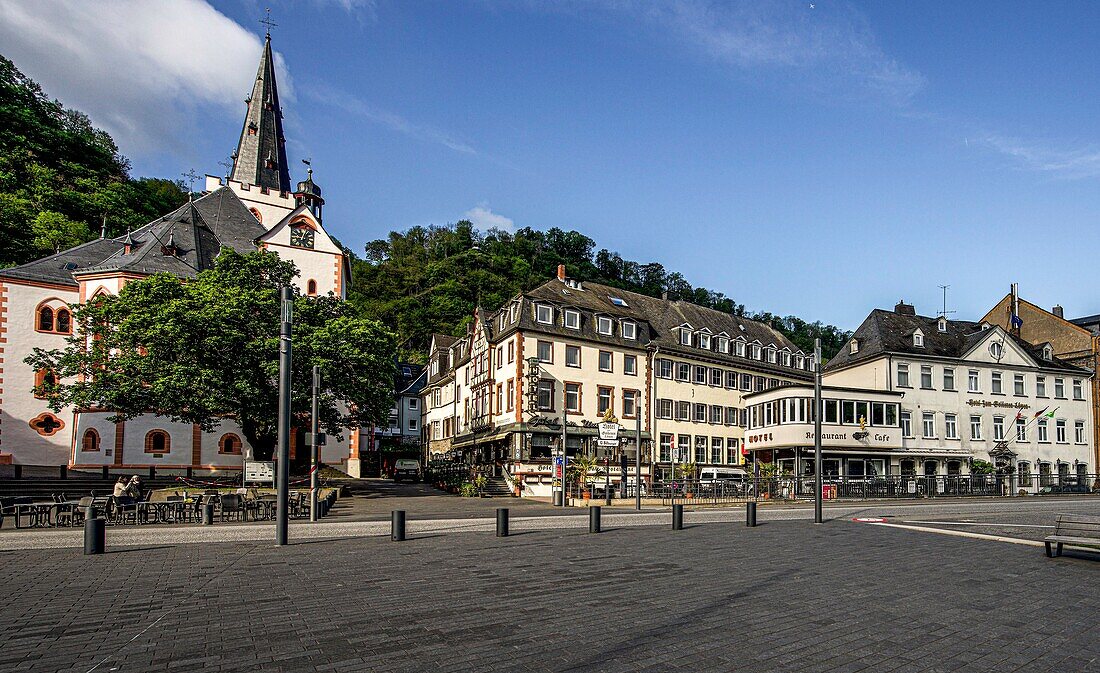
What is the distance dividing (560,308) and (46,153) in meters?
64.2

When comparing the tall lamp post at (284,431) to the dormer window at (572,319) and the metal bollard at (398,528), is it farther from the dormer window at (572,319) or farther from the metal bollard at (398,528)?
the dormer window at (572,319)

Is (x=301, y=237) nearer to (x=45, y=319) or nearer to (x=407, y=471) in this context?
(x=45, y=319)

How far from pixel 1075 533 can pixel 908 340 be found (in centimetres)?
4356

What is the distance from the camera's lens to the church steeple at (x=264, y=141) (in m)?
75.4

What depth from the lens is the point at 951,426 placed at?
53.6 metres

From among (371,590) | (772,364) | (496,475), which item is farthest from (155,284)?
(772,364)

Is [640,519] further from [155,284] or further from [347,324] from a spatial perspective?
[155,284]

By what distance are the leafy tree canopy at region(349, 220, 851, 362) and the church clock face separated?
19.2m

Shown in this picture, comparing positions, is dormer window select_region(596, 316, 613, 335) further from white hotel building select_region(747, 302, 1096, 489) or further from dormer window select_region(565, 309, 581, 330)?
white hotel building select_region(747, 302, 1096, 489)

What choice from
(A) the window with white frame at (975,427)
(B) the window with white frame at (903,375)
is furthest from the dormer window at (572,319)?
(A) the window with white frame at (975,427)

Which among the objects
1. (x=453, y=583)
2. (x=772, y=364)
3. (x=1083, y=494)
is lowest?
(x=1083, y=494)

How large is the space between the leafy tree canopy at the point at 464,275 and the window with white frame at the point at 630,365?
108ft

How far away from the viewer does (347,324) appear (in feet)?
125

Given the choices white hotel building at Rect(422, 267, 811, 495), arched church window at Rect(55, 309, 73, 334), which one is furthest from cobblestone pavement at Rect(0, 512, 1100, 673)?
arched church window at Rect(55, 309, 73, 334)
